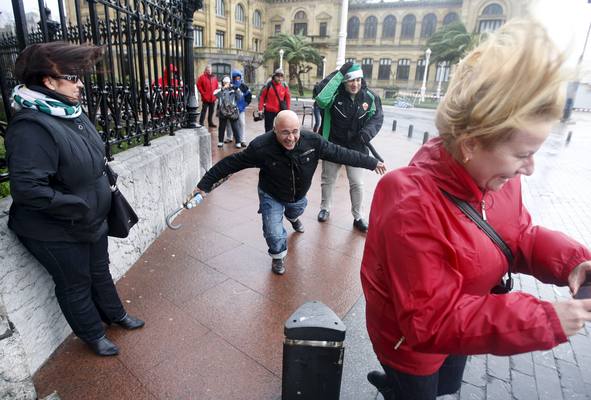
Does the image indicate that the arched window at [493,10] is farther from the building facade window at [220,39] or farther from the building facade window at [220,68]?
the building facade window at [220,39]

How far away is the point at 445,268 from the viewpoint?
45.4 inches

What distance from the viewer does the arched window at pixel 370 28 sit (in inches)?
2048

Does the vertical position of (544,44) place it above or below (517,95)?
above

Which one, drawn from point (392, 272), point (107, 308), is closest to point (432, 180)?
point (392, 272)

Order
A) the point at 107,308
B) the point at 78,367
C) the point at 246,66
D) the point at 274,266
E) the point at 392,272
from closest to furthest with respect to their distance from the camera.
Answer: the point at 392,272 < the point at 78,367 < the point at 107,308 < the point at 274,266 < the point at 246,66

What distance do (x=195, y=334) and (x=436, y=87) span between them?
5256cm

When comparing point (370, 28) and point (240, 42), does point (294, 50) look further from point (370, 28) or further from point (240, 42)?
point (370, 28)

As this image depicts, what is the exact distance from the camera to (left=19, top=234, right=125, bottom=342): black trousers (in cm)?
218

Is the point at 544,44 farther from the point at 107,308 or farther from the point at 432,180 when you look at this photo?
the point at 107,308

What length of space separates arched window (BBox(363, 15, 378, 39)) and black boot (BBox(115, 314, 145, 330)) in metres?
56.5

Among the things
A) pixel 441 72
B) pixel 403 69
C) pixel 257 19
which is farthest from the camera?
pixel 257 19

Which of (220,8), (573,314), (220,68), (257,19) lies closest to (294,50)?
(220,68)

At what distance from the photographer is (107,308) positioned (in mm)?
2668

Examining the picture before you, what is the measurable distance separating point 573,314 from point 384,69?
185ft
